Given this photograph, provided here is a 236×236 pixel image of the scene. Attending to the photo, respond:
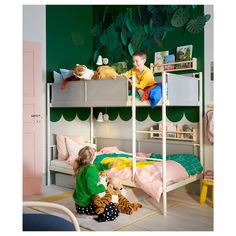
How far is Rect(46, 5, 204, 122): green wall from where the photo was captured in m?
4.11

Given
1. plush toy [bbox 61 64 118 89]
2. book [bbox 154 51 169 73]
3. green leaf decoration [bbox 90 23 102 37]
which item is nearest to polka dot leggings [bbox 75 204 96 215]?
plush toy [bbox 61 64 118 89]

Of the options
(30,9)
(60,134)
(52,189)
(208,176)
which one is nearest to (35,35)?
(30,9)

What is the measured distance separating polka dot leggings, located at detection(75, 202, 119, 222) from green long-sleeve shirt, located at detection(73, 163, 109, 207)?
1.8 inches

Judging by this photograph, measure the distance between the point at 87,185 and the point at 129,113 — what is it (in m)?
1.94

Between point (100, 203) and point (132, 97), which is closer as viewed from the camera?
point (100, 203)

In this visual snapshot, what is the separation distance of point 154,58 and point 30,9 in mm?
1738

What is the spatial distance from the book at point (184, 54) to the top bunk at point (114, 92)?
0.17m

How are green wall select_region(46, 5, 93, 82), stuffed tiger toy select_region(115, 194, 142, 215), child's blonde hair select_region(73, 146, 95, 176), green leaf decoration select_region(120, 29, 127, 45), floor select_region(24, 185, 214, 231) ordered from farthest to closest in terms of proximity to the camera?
green leaf decoration select_region(120, 29, 127, 45) → green wall select_region(46, 5, 93, 82) → stuffed tiger toy select_region(115, 194, 142, 215) → child's blonde hair select_region(73, 146, 95, 176) → floor select_region(24, 185, 214, 231)

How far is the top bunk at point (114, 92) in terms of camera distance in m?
3.32

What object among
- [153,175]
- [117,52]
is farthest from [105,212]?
[117,52]

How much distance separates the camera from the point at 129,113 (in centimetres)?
459

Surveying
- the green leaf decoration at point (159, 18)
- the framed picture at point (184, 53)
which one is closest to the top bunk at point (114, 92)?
the framed picture at point (184, 53)

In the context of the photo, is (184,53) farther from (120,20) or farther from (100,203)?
(100,203)

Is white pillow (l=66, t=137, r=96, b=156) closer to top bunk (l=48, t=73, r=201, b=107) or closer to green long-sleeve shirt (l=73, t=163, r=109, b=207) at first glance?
top bunk (l=48, t=73, r=201, b=107)
